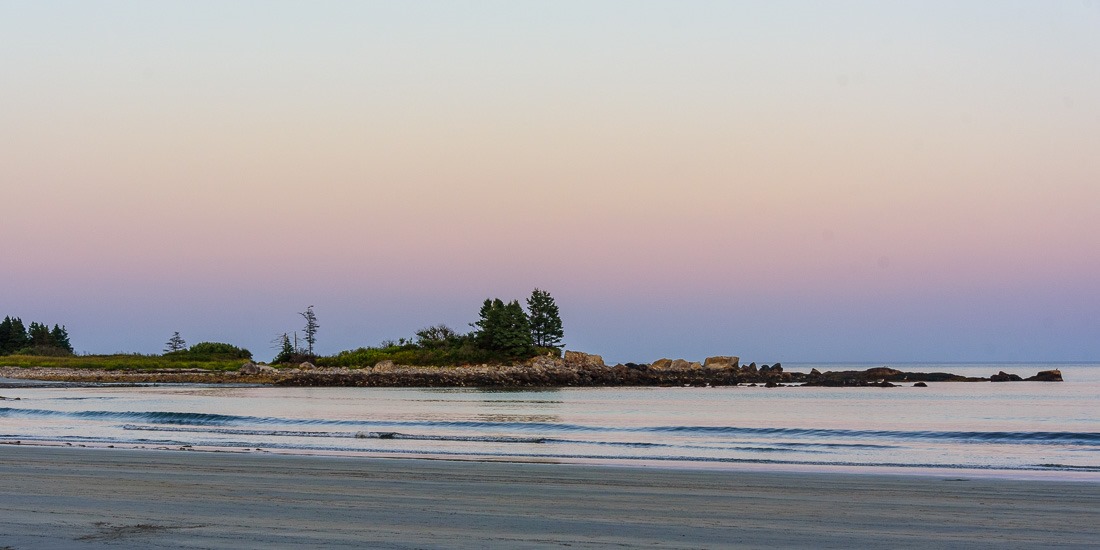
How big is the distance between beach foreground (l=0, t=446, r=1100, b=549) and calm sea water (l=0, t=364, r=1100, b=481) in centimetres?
411

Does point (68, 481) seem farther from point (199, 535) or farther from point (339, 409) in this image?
point (339, 409)

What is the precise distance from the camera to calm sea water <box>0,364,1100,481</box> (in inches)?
832

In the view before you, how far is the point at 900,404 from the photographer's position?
4719cm

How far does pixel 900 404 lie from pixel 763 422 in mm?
17267

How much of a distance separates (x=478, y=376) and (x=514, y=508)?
63.2m

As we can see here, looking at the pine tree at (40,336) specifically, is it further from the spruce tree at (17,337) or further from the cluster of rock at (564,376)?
the cluster of rock at (564,376)

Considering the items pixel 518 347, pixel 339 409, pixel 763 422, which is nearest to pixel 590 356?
pixel 518 347

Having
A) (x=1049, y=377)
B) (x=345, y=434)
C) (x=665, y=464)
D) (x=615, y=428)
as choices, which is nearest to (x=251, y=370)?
(x=345, y=434)

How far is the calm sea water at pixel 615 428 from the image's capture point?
21141mm

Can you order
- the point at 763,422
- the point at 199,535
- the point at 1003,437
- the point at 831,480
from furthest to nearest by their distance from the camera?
the point at 763,422
the point at 1003,437
the point at 831,480
the point at 199,535

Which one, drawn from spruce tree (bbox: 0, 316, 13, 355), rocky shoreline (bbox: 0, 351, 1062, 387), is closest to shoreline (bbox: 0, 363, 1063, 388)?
rocky shoreline (bbox: 0, 351, 1062, 387)

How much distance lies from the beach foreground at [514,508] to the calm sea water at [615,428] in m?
4.11

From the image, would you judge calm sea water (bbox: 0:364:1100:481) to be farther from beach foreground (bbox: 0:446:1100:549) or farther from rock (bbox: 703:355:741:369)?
rock (bbox: 703:355:741:369)

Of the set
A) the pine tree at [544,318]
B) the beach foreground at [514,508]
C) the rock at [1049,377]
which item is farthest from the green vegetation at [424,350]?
the beach foreground at [514,508]
